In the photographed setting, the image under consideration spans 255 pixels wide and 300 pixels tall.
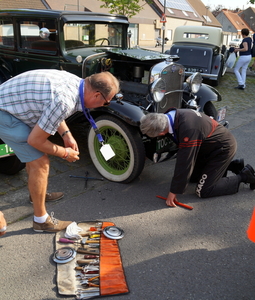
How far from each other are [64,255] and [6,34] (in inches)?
164

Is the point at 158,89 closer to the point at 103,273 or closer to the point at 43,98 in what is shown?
the point at 43,98

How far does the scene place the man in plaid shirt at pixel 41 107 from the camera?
218 cm

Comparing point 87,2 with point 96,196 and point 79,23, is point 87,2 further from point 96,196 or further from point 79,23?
point 96,196

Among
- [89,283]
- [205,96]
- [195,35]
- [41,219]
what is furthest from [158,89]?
[195,35]

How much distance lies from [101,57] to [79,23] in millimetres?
741

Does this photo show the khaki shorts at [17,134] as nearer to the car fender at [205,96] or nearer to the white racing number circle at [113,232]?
the white racing number circle at [113,232]

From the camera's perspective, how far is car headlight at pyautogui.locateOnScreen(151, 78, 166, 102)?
12.2ft

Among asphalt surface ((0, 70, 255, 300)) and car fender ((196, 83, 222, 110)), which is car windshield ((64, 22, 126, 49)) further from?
asphalt surface ((0, 70, 255, 300))

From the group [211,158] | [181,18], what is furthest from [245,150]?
[181,18]

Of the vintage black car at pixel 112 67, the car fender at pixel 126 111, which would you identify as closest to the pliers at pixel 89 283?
the vintage black car at pixel 112 67

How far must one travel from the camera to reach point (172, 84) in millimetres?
4172

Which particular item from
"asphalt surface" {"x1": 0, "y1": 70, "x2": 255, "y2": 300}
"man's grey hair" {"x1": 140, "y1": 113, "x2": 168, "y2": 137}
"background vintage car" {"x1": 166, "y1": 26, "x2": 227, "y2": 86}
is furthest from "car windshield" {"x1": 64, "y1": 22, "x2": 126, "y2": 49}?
"background vintage car" {"x1": 166, "y1": 26, "x2": 227, "y2": 86}

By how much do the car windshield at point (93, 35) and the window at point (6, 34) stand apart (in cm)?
109

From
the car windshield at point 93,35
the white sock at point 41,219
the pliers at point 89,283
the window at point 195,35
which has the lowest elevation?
the pliers at point 89,283
